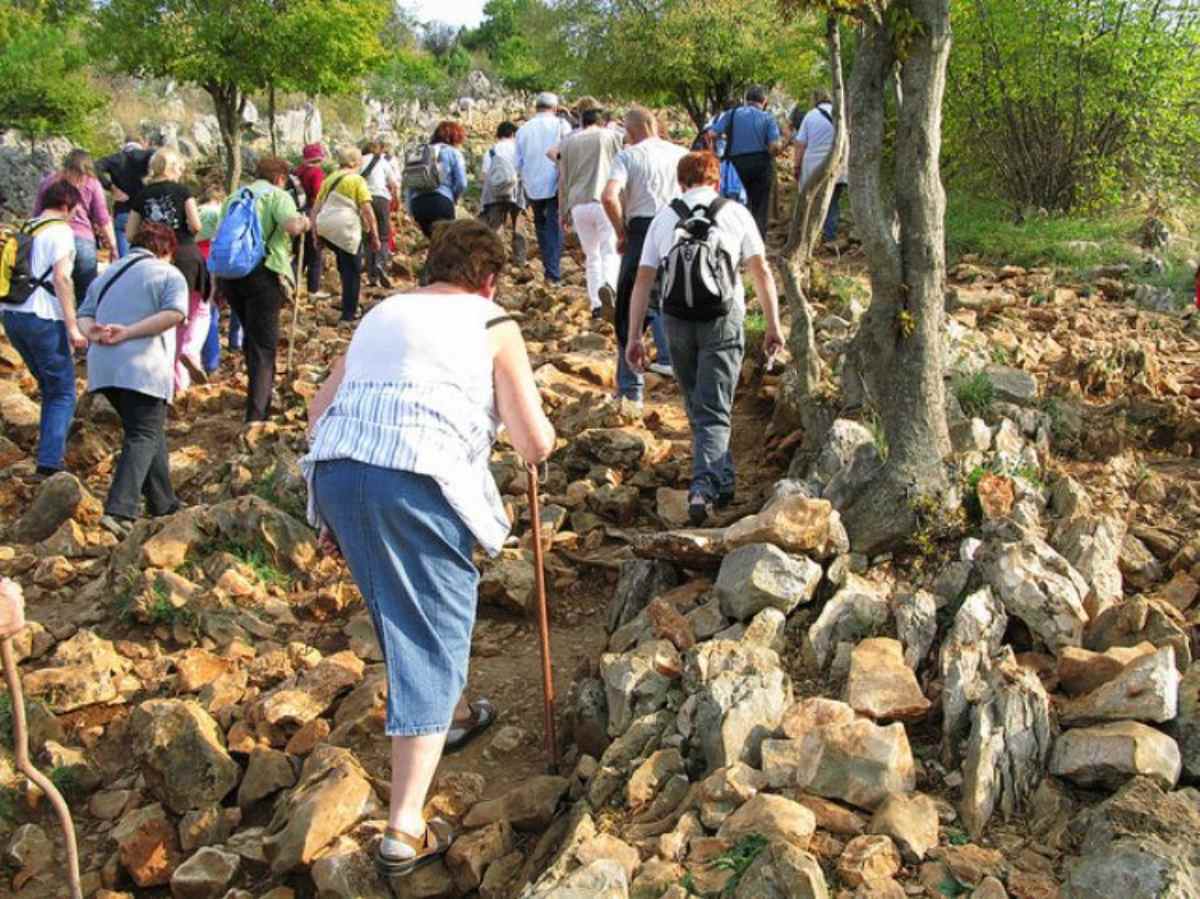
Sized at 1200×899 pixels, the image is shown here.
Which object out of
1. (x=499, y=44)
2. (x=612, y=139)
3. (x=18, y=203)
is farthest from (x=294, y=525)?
(x=499, y=44)

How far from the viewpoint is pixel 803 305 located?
6.07 metres

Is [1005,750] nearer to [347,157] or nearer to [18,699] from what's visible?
[18,699]

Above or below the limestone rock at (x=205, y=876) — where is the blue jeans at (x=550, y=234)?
above

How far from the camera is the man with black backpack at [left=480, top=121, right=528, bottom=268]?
1098 cm

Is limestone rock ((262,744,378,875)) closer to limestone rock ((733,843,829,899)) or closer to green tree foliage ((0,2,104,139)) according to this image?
limestone rock ((733,843,829,899))

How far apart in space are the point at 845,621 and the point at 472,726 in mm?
1440

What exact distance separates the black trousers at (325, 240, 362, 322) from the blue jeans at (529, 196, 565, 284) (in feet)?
5.89

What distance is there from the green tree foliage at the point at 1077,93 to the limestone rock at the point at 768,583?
28.3 feet

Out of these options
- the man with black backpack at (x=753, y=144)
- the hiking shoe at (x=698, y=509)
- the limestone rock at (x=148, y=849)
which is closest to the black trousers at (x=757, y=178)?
the man with black backpack at (x=753, y=144)

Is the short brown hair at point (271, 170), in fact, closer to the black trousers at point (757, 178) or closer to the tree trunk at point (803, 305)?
the tree trunk at point (803, 305)

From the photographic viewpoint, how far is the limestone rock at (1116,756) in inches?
120

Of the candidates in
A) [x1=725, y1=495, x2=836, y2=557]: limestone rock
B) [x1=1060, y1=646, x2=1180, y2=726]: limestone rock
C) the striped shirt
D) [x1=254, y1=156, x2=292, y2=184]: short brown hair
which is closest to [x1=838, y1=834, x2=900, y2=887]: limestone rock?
[x1=1060, y1=646, x2=1180, y2=726]: limestone rock

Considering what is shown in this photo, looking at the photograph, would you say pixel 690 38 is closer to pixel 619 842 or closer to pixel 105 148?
pixel 105 148

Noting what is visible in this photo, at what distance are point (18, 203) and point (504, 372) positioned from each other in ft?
61.4
